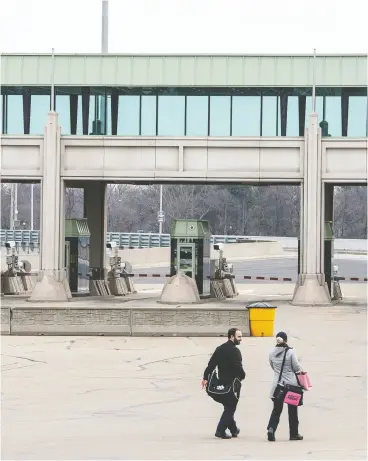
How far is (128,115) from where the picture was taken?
143ft

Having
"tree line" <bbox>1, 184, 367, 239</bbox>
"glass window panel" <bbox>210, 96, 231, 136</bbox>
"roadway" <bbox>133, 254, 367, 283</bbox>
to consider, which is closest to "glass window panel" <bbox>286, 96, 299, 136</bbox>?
"glass window panel" <bbox>210, 96, 231, 136</bbox>

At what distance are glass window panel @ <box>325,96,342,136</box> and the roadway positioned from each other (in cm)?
2148

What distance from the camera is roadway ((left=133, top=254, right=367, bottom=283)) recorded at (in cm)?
7125

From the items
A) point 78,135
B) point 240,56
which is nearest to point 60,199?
point 78,135

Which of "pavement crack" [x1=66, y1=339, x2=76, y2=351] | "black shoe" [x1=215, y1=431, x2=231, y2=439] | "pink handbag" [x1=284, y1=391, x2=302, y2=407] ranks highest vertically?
"pink handbag" [x1=284, y1=391, x2=302, y2=407]

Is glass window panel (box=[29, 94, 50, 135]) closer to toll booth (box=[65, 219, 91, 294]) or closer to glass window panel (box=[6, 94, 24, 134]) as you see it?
glass window panel (box=[6, 94, 24, 134])

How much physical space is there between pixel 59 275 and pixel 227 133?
8.07 meters

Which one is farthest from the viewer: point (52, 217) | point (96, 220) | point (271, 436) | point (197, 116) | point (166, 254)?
point (166, 254)

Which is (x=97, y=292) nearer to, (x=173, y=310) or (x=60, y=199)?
(x=60, y=199)

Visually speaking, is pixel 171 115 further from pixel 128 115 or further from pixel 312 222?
pixel 312 222

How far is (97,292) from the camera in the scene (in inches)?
1836

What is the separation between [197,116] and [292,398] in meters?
28.1
